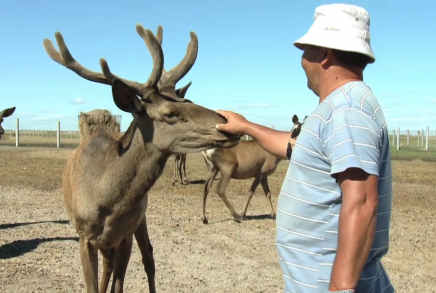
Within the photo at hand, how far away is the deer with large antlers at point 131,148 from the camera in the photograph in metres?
4.70

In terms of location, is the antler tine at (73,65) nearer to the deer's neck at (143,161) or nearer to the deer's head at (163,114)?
the deer's head at (163,114)

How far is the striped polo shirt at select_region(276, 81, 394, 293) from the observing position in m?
2.09

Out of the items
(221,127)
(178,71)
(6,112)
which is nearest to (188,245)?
(178,71)

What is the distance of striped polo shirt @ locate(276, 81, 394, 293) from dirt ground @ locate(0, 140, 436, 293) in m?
4.52

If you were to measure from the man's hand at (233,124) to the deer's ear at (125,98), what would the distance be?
0.76 metres

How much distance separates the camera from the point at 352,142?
80.6 inches

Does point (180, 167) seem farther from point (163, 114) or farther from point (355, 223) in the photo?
point (355, 223)

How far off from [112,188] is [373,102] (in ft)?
10.8

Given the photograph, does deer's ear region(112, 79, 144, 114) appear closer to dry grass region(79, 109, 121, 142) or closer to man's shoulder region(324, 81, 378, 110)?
man's shoulder region(324, 81, 378, 110)

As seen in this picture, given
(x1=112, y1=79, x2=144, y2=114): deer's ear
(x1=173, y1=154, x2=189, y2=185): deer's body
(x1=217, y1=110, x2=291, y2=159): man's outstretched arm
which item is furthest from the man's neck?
(x1=173, y1=154, x2=189, y2=185): deer's body

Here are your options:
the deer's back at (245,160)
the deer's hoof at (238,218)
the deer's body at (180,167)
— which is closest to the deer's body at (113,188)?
the deer's hoof at (238,218)

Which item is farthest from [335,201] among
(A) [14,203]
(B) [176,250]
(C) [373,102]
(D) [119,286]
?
(A) [14,203]

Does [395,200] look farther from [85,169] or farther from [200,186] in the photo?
[85,169]

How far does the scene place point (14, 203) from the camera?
12.5 m
